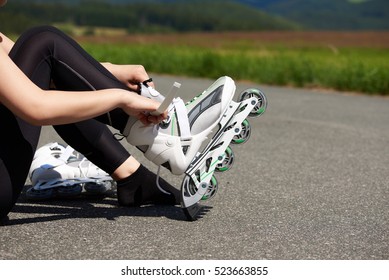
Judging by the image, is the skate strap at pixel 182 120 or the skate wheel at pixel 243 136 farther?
the skate wheel at pixel 243 136

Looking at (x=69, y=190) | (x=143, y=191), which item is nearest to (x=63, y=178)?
(x=69, y=190)

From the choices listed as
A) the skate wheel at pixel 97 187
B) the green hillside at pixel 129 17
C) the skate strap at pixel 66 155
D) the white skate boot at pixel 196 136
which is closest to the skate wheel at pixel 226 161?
the white skate boot at pixel 196 136

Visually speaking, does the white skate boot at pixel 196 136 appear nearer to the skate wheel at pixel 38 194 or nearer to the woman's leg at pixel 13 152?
the woman's leg at pixel 13 152

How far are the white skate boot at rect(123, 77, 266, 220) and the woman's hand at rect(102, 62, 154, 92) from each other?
0.65 ft

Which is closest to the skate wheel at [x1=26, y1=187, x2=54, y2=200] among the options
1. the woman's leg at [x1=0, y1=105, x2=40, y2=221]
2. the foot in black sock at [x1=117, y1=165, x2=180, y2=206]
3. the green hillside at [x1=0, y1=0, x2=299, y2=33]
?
the foot in black sock at [x1=117, y1=165, x2=180, y2=206]

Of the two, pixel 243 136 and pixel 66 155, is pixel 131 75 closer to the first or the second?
pixel 243 136

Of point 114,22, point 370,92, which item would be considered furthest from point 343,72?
point 114,22

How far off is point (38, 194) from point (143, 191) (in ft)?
1.97

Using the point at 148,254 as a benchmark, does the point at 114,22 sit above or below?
below

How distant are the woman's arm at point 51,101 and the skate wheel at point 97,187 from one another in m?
0.96

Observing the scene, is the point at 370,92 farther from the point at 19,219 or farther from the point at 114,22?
the point at 114,22

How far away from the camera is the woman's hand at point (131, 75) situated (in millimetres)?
3234

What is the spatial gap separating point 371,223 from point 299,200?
591mm

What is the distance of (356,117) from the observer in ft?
27.9
